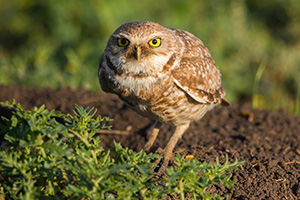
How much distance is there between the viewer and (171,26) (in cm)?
907

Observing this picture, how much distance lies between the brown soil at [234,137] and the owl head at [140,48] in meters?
0.97

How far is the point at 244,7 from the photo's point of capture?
1017 centimetres

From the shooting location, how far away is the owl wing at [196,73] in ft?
14.1

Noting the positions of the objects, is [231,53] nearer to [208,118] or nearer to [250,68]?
[250,68]

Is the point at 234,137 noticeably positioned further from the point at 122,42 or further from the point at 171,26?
the point at 171,26

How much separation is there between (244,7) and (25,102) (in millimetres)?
6380

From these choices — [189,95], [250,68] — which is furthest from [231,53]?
[189,95]

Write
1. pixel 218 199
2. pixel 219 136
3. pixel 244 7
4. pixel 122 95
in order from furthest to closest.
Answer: pixel 244 7 → pixel 219 136 → pixel 122 95 → pixel 218 199

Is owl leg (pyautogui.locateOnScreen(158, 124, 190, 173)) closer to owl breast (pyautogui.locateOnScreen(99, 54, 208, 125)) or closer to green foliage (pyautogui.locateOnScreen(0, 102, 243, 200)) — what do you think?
owl breast (pyautogui.locateOnScreen(99, 54, 208, 125))

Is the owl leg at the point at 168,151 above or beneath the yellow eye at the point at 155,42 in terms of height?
beneath

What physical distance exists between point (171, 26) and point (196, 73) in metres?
4.77

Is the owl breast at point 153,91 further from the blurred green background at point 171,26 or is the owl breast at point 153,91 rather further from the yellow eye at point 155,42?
the blurred green background at point 171,26

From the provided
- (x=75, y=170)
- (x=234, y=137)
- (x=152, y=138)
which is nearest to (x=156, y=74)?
(x=152, y=138)

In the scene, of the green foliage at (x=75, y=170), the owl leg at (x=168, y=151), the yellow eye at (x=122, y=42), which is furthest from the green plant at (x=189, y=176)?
the yellow eye at (x=122, y=42)
